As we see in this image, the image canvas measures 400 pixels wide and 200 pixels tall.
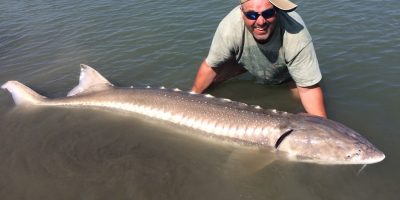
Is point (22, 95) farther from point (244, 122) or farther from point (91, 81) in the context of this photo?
point (244, 122)

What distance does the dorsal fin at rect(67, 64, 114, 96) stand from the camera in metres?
6.08

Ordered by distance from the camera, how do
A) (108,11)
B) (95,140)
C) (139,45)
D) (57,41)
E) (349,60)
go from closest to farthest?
(95,140) → (349,60) → (139,45) → (57,41) → (108,11)

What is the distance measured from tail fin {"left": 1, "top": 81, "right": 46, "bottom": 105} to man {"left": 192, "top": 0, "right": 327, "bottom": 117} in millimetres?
2974

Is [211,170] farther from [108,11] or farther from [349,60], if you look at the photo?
[108,11]

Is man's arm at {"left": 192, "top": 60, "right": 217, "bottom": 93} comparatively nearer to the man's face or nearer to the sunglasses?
the man's face

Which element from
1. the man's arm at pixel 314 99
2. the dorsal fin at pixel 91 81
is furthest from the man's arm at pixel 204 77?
the man's arm at pixel 314 99

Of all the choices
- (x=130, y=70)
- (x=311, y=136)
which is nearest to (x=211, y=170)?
(x=311, y=136)

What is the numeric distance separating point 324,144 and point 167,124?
2.12 m

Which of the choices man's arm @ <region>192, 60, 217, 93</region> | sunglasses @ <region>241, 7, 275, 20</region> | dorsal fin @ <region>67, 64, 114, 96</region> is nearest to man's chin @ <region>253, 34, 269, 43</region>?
sunglasses @ <region>241, 7, 275, 20</region>

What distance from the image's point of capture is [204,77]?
19.4ft

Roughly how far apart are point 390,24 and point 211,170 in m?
5.32

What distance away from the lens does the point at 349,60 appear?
6852mm

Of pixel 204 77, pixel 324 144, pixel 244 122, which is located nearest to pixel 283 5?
pixel 244 122

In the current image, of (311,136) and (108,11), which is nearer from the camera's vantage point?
(311,136)
